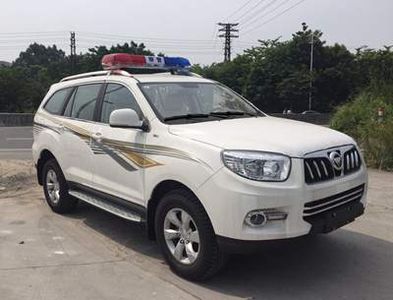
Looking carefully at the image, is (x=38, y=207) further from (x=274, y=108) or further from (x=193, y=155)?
(x=274, y=108)

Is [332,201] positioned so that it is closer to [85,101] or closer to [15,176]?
[85,101]

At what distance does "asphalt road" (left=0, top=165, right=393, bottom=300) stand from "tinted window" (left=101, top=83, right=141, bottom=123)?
1.43 metres

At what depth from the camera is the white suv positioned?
188 inches

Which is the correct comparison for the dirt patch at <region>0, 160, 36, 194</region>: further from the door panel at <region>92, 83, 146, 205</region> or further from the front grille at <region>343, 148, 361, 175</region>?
the front grille at <region>343, 148, 361, 175</region>

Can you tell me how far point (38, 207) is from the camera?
8.17 m

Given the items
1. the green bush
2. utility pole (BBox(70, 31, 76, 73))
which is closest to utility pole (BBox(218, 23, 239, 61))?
utility pole (BBox(70, 31, 76, 73))

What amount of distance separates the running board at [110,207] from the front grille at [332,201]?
69.5 inches

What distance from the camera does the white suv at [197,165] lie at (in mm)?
4770

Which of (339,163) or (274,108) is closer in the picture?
(339,163)

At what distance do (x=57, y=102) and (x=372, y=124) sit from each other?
7.08 meters

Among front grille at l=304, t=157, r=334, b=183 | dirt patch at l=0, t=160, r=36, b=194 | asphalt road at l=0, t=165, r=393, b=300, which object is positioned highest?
front grille at l=304, t=157, r=334, b=183

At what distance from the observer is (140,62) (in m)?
6.99

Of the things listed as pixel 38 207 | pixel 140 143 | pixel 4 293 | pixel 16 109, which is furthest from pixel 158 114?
pixel 16 109

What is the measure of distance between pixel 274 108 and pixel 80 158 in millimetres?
48561
